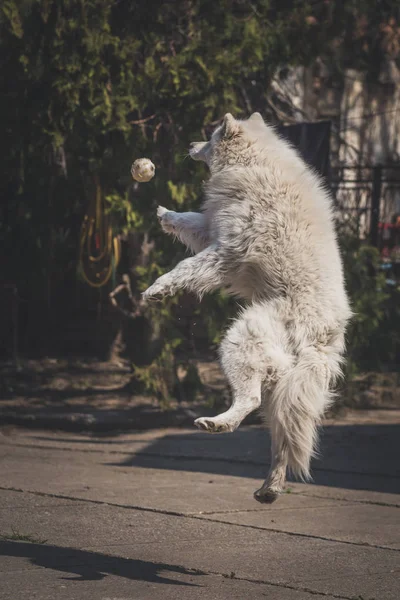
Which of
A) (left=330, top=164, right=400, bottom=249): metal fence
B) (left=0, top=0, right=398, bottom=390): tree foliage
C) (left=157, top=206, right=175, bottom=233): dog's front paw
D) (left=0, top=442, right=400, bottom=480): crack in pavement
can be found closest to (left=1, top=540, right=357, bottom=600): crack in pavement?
(left=157, top=206, right=175, bottom=233): dog's front paw

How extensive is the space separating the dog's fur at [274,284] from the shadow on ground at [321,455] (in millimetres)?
2781

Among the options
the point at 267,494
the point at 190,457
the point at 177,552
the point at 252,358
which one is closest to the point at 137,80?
the point at 190,457

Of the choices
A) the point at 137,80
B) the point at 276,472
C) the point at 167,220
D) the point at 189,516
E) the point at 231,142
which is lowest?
the point at 189,516

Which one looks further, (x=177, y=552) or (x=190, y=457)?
(x=190, y=457)

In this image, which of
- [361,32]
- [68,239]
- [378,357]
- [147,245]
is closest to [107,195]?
[147,245]

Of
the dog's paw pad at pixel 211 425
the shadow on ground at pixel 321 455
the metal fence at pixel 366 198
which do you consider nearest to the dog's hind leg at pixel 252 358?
the dog's paw pad at pixel 211 425

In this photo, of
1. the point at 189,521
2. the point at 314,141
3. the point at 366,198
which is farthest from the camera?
the point at 366,198

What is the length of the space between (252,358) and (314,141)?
18.0 feet

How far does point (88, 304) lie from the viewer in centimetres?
1527

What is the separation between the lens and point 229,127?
563 centimetres

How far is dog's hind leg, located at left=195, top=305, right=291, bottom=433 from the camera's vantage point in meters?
5.09

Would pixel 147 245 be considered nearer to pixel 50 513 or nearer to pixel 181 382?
pixel 181 382

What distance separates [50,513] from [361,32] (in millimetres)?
8713

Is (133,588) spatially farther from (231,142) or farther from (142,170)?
(142,170)
